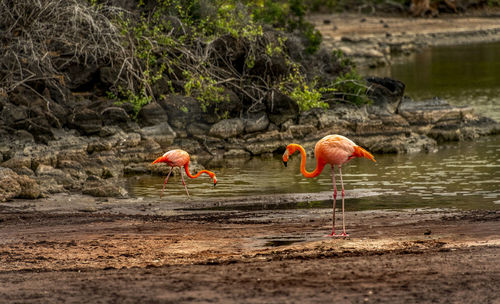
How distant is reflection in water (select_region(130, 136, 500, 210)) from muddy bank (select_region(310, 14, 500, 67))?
90.1ft

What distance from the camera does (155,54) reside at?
21.6 metres

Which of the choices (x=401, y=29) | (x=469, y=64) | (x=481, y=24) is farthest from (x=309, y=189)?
(x=481, y=24)

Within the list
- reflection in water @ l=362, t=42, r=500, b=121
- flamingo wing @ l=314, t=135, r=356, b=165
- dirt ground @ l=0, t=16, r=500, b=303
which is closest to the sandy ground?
reflection in water @ l=362, t=42, r=500, b=121

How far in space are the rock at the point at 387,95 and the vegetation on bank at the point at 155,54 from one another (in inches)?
15.0

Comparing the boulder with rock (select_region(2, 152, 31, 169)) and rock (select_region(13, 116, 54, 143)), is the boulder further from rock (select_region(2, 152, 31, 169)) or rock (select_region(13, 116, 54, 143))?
rock (select_region(2, 152, 31, 169))

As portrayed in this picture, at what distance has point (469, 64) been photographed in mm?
43312

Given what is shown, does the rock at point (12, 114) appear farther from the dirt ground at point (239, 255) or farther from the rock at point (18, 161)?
the dirt ground at point (239, 255)

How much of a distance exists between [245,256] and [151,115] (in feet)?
37.4

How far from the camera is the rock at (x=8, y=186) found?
13.6m

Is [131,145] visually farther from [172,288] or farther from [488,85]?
[488,85]

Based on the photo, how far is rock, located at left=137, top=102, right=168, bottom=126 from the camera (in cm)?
1982

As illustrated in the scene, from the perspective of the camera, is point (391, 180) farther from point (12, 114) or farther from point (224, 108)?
point (12, 114)

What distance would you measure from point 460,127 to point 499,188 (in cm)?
768

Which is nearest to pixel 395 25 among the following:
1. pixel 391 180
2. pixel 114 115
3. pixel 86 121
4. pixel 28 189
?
pixel 114 115
